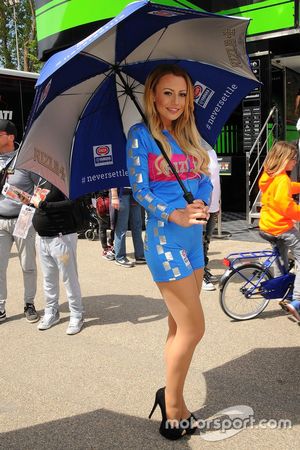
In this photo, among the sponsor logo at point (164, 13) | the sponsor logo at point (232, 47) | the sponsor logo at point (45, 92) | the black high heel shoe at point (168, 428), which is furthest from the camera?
the sponsor logo at point (232, 47)

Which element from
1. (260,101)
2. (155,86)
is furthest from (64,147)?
(260,101)

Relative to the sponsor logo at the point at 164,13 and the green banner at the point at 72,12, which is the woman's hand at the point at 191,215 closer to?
the sponsor logo at the point at 164,13

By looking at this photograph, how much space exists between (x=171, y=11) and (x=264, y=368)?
265 centimetres

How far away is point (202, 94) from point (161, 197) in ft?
2.90

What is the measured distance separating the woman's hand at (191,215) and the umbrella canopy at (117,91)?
83 cm

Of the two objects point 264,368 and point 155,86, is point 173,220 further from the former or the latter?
point 264,368

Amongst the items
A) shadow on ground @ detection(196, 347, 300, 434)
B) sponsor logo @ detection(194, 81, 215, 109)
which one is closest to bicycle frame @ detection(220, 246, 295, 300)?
shadow on ground @ detection(196, 347, 300, 434)

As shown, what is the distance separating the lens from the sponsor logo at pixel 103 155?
3000 millimetres

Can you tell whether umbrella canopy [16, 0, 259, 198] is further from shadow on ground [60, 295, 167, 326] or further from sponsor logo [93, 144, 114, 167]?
shadow on ground [60, 295, 167, 326]

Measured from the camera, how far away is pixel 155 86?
8.23 ft

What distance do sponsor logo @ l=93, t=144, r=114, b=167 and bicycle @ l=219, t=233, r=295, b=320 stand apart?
2022 mm

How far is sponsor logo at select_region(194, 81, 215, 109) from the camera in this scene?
9.61 ft

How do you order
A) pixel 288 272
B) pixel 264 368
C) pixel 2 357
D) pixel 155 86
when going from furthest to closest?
pixel 288 272 → pixel 2 357 → pixel 264 368 → pixel 155 86

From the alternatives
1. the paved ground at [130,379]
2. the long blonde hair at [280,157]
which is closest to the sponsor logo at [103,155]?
the paved ground at [130,379]
